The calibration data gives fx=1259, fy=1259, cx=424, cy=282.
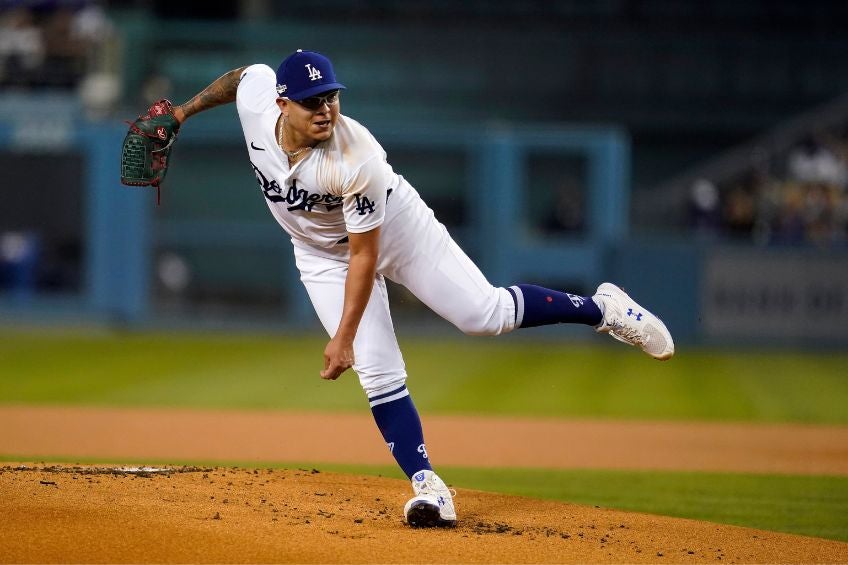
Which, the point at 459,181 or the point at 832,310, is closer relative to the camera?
the point at 832,310

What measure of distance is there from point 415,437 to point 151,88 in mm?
13704

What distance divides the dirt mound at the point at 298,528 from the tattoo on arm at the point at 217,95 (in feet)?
5.38

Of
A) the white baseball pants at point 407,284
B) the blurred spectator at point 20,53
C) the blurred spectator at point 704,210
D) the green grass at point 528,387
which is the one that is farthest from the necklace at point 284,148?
the blurred spectator at point 20,53

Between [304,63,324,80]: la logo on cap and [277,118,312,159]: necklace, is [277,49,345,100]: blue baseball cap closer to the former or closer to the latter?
[304,63,324,80]: la logo on cap

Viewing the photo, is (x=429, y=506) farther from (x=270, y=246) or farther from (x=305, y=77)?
(x=270, y=246)

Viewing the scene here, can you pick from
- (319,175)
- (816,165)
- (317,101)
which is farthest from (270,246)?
(317,101)

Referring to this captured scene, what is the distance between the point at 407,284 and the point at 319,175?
677 mm

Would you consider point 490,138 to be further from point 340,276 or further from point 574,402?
point 340,276

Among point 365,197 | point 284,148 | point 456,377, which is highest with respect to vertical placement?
point 284,148

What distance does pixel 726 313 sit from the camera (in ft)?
49.0

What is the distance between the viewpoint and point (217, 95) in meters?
5.33

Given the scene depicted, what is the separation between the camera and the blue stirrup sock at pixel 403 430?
16.9 ft

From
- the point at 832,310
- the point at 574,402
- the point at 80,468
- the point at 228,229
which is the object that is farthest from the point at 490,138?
the point at 80,468

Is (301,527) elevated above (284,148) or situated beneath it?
situated beneath
